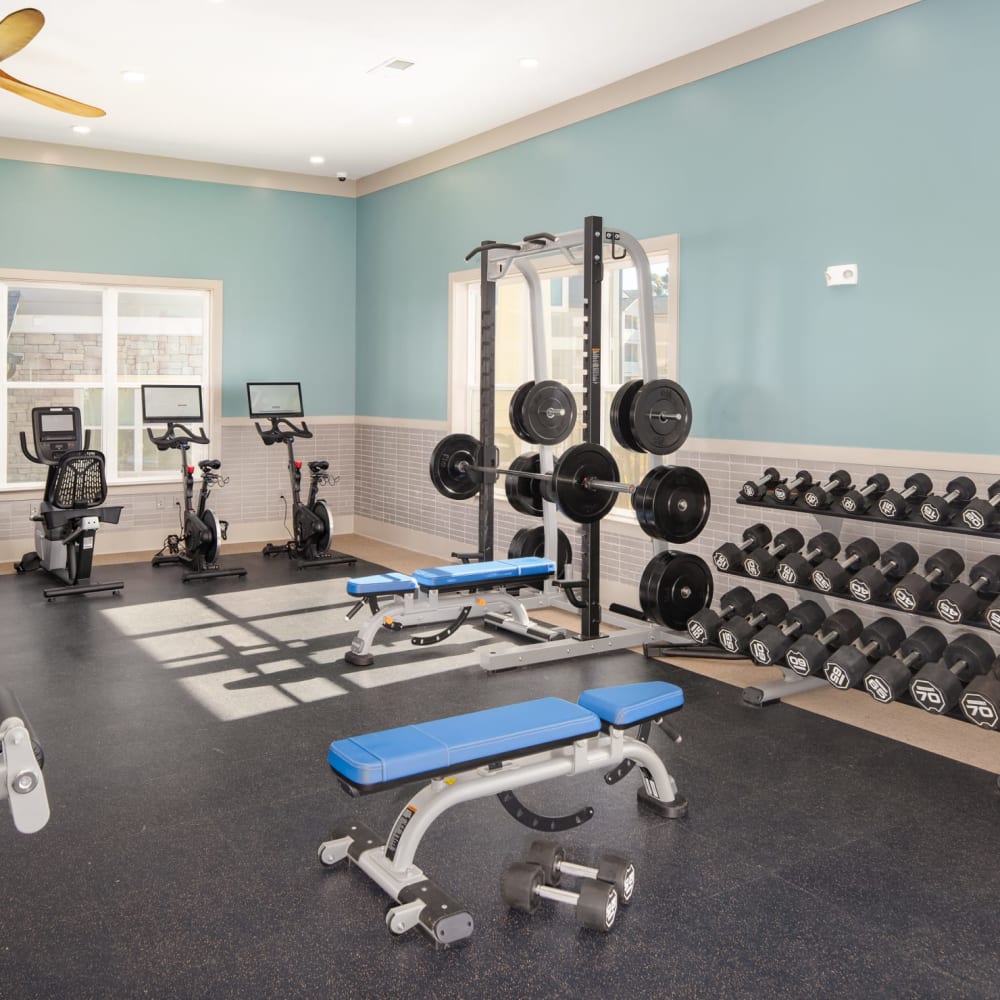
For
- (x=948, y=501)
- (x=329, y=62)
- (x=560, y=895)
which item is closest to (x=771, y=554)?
(x=948, y=501)

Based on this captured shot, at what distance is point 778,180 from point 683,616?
2.23m

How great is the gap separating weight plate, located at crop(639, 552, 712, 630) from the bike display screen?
4170mm

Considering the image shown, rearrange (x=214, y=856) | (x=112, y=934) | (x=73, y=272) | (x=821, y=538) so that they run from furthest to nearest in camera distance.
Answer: (x=73, y=272), (x=821, y=538), (x=214, y=856), (x=112, y=934)

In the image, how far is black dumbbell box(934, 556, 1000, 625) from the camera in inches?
139

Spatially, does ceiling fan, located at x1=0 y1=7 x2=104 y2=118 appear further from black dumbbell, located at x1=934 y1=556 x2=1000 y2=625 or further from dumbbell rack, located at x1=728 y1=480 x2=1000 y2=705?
black dumbbell, located at x1=934 y1=556 x2=1000 y2=625

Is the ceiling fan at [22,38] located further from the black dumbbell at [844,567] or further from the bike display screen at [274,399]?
the black dumbbell at [844,567]

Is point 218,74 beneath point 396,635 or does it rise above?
above

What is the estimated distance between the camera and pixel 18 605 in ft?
20.0

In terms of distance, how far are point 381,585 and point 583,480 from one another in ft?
3.77

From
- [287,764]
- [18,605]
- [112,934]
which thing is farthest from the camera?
[18,605]

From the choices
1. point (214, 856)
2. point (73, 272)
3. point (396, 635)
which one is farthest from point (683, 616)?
point (73, 272)

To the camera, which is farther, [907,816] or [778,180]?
[778,180]

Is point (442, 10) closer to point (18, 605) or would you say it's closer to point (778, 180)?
point (778, 180)

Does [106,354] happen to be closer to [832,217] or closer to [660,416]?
[660,416]
